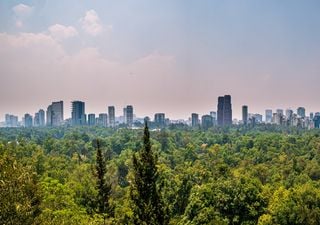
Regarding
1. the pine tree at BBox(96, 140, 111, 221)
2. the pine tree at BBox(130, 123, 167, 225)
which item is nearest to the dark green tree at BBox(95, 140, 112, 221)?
the pine tree at BBox(96, 140, 111, 221)

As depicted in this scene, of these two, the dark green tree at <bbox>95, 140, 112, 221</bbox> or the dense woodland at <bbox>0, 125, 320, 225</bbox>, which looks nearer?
the dense woodland at <bbox>0, 125, 320, 225</bbox>

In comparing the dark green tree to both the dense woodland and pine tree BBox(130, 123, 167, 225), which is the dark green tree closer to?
the dense woodland

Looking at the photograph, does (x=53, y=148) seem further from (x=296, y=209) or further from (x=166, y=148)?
(x=296, y=209)

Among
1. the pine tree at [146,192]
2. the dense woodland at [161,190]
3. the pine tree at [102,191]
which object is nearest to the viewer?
the dense woodland at [161,190]

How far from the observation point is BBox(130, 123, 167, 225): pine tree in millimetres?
25312

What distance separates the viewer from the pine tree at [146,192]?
83.0 ft

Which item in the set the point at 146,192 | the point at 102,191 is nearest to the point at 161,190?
the point at 146,192

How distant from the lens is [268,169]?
242ft

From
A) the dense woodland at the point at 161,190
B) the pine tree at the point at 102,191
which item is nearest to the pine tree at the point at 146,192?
the dense woodland at the point at 161,190

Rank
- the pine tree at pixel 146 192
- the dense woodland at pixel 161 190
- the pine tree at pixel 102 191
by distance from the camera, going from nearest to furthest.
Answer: the dense woodland at pixel 161 190 → the pine tree at pixel 146 192 → the pine tree at pixel 102 191

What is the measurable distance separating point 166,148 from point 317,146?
38.0m

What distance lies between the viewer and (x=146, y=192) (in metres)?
25.6

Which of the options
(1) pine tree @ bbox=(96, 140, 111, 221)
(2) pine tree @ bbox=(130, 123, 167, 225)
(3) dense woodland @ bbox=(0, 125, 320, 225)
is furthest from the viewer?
(1) pine tree @ bbox=(96, 140, 111, 221)

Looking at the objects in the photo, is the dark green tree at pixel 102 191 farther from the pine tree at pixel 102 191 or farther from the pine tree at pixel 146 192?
the pine tree at pixel 146 192
